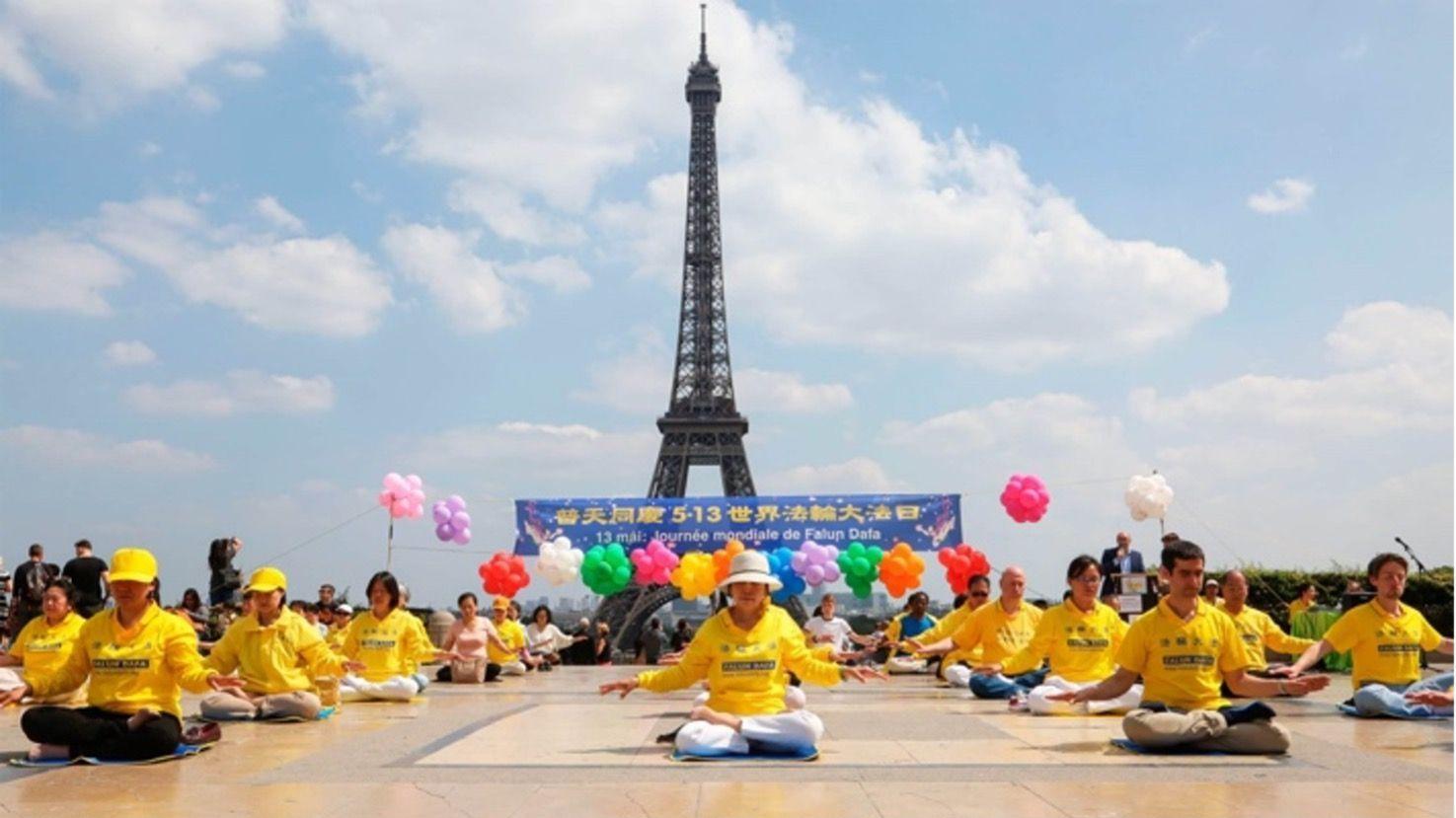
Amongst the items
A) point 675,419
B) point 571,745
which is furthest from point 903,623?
point 675,419

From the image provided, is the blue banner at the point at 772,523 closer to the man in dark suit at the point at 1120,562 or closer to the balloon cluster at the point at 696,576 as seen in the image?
the balloon cluster at the point at 696,576

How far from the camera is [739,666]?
8055mm

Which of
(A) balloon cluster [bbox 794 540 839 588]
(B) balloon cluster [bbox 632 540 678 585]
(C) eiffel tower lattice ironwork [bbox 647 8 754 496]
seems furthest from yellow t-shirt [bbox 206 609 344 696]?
(C) eiffel tower lattice ironwork [bbox 647 8 754 496]

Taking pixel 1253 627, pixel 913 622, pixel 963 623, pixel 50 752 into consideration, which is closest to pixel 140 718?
pixel 50 752

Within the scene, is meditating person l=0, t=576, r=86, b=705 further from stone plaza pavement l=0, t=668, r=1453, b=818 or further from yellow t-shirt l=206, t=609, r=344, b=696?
yellow t-shirt l=206, t=609, r=344, b=696

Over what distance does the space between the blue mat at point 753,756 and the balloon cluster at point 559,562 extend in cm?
1516

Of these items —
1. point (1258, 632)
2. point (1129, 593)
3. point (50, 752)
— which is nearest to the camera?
point (50, 752)

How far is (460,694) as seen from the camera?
14227 mm

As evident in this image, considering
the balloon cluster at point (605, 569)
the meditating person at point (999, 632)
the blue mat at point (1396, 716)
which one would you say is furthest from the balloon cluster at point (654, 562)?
the blue mat at point (1396, 716)

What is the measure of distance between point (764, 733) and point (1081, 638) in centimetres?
405

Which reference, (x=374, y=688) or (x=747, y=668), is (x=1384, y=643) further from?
(x=374, y=688)

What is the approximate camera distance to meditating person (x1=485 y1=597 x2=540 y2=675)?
55.7ft

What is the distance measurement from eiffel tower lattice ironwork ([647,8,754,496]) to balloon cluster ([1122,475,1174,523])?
35.3 metres

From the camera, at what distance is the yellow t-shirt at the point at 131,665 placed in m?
8.04
